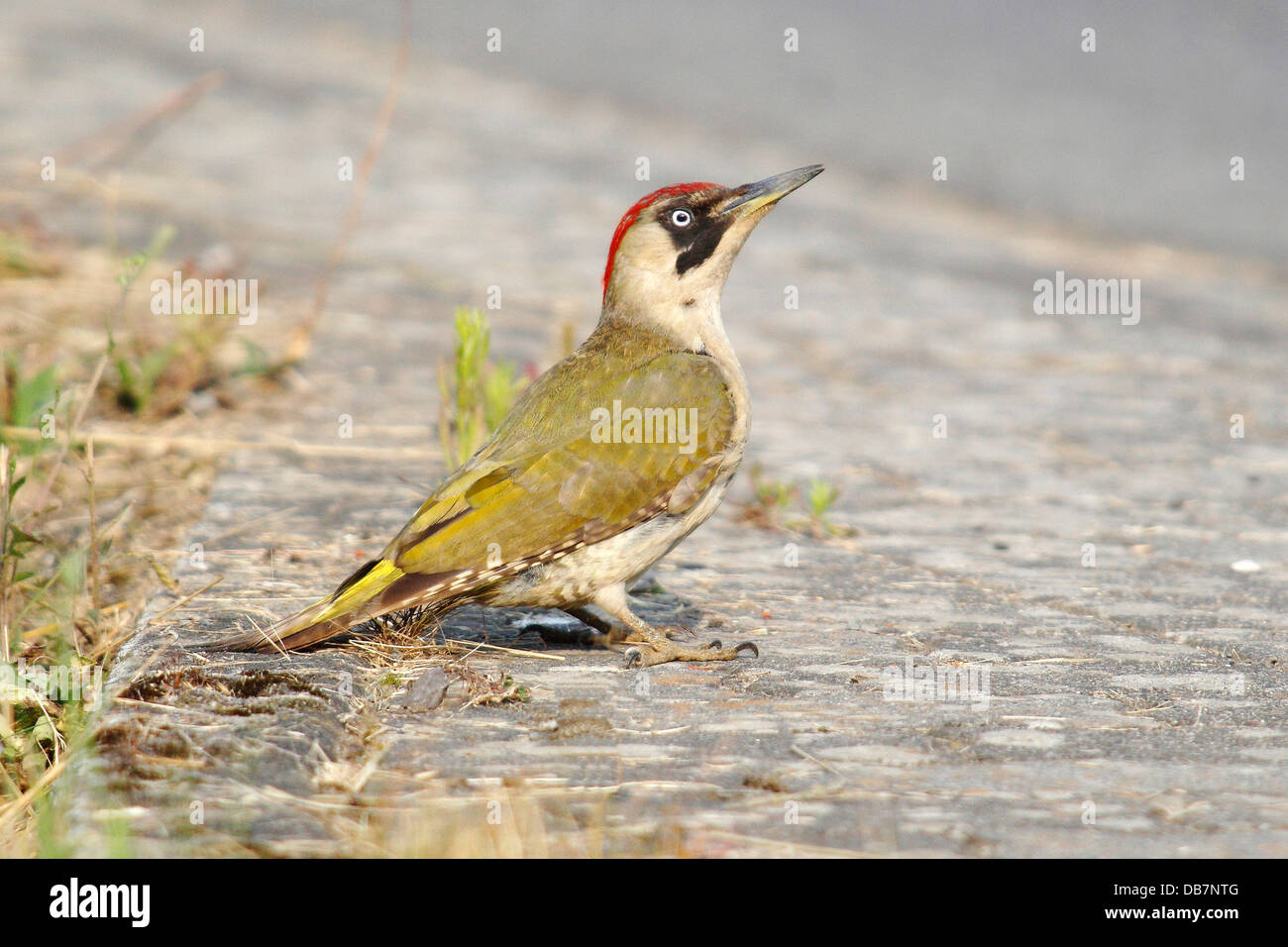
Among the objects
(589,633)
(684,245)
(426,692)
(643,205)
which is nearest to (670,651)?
(589,633)

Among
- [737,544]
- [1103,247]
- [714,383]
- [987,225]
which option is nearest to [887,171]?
[987,225]

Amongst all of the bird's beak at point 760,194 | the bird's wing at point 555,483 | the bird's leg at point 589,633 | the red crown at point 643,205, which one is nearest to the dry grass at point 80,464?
the bird's wing at point 555,483

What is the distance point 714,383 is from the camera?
4.04 m

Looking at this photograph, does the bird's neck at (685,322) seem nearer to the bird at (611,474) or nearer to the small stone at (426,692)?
the bird at (611,474)

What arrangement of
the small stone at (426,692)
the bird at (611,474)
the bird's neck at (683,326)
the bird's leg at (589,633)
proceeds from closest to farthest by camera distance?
the small stone at (426,692), the bird at (611,474), the bird's leg at (589,633), the bird's neck at (683,326)

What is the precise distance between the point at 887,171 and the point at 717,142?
1251 mm

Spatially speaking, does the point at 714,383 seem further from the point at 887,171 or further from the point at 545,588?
the point at 887,171

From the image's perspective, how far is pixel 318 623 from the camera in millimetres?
3482

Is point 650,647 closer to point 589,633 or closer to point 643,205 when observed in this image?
point 589,633

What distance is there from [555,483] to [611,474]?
0.48ft

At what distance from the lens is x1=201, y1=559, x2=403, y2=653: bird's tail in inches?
137

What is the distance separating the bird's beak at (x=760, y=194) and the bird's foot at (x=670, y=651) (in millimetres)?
1245

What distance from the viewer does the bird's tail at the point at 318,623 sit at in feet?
11.4

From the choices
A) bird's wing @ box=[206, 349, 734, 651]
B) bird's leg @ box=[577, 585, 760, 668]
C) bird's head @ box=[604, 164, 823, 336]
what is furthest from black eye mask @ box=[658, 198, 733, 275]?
bird's leg @ box=[577, 585, 760, 668]
